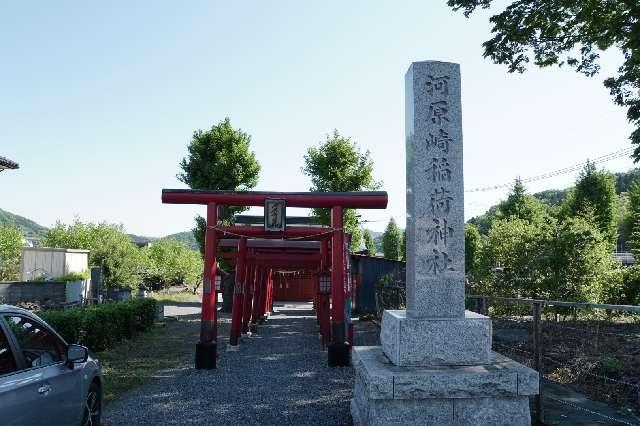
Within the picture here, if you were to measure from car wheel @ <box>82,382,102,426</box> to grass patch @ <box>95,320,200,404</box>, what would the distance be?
2447mm

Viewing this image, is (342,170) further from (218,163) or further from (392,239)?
(392,239)

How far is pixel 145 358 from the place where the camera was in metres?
12.3

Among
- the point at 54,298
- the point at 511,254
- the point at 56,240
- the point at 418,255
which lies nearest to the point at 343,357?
the point at 418,255

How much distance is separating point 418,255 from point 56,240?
3855cm

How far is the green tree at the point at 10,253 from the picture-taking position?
3005cm

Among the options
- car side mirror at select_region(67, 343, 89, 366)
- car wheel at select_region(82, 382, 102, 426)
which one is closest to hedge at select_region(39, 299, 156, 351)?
car wheel at select_region(82, 382, 102, 426)

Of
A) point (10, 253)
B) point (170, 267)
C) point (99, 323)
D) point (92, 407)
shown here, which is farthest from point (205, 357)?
point (170, 267)

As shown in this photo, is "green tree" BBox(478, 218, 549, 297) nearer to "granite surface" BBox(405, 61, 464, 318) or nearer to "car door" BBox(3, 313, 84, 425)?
"granite surface" BBox(405, 61, 464, 318)

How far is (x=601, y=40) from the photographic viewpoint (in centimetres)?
1210

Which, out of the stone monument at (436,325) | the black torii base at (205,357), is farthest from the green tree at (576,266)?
the stone monument at (436,325)

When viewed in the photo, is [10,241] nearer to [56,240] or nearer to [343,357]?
[56,240]

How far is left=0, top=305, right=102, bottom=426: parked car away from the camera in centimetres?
385

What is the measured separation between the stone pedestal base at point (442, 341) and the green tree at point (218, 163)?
22.4 m

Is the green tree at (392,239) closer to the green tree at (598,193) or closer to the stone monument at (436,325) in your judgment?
the green tree at (598,193)
